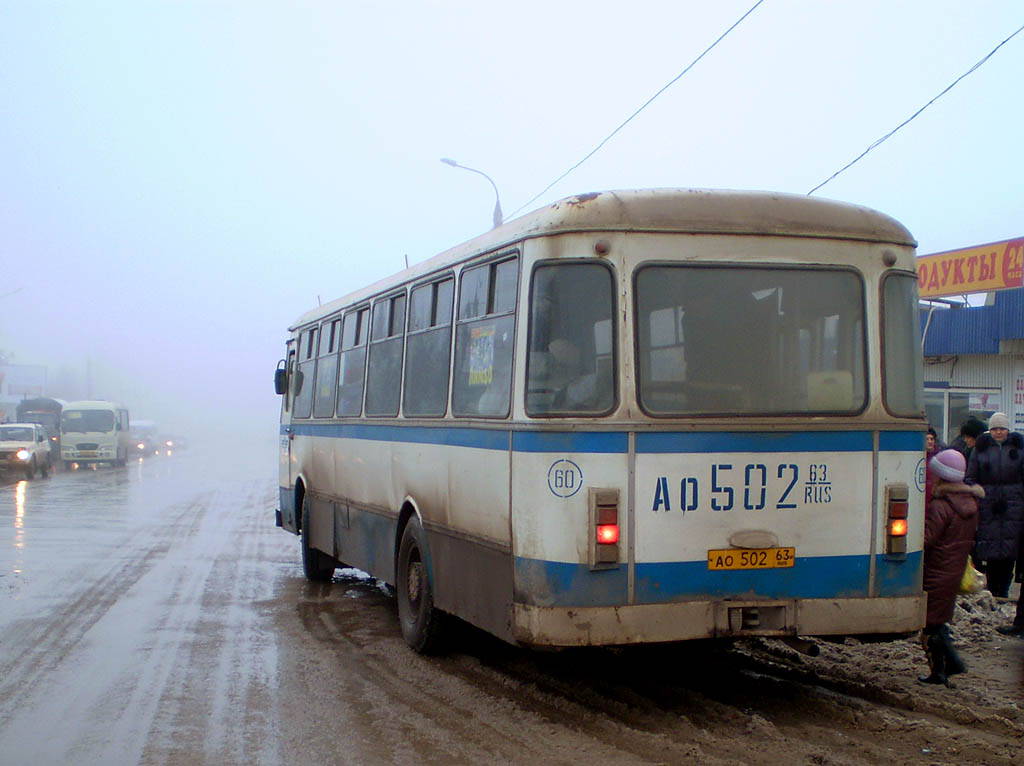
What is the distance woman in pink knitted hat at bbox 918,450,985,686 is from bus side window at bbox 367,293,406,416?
13.5ft

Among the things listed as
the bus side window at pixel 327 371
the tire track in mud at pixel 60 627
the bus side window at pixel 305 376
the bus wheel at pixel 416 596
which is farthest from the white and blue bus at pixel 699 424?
the bus side window at pixel 305 376

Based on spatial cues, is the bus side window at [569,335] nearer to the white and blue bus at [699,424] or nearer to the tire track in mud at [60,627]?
the white and blue bus at [699,424]

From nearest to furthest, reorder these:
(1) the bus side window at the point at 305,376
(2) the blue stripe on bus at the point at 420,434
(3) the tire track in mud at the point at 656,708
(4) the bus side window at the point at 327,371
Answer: (3) the tire track in mud at the point at 656,708, (2) the blue stripe on bus at the point at 420,434, (4) the bus side window at the point at 327,371, (1) the bus side window at the point at 305,376

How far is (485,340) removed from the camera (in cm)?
738

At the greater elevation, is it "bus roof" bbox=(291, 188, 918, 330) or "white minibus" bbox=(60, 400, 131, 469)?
"bus roof" bbox=(291, 188, 918, 330)

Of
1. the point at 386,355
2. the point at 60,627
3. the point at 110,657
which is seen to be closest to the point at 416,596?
the point at 386,355

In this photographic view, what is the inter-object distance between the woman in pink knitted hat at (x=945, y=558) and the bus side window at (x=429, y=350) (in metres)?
3.33

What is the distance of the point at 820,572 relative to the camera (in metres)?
6.64

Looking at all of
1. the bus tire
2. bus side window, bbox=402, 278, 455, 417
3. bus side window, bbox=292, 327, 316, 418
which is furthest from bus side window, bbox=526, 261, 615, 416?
the bus tire

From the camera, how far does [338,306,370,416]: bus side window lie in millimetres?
10656

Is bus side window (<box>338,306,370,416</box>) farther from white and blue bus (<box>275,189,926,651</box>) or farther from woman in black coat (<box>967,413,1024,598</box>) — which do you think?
woman in black coat (<box>967,413,1024,598</box>)

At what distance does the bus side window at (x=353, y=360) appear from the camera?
35.0 ft

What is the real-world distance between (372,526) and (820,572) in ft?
14.7

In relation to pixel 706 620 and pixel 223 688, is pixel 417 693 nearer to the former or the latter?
pixel 223 688
